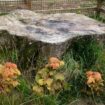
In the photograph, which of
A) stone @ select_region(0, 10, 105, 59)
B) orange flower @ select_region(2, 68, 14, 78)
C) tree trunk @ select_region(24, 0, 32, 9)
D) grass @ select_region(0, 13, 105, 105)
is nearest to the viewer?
orange flower @ select_region(2, 68, 14, 78)

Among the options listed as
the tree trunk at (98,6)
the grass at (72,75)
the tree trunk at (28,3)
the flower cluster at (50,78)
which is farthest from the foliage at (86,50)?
the tree trunk at (98,6)

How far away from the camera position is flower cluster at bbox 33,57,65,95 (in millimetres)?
4375

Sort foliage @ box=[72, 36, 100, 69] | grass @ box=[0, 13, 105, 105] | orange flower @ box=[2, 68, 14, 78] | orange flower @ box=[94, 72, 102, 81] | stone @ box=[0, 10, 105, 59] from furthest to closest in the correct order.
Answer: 1. foliage @ box=[72, 36, 100, 69]
2. stone @ box=[0, 10, 105, 59]
3. orange flower @ box=[94, 72, 102, 81]
4. grass @ box=[0, 13, 105, 105]
5. orange flower @ box=[2, 68, 14, 78]

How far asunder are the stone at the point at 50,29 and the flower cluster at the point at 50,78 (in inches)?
11.9

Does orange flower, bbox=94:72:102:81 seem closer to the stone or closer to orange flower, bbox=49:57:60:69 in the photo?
orange flower, bbox=49:57:60:69

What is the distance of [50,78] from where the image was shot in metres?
4.44

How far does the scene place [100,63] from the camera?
4.97 metres

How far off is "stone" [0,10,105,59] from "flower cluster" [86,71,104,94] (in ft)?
1.68

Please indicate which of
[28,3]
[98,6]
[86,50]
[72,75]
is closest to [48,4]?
[28,3]

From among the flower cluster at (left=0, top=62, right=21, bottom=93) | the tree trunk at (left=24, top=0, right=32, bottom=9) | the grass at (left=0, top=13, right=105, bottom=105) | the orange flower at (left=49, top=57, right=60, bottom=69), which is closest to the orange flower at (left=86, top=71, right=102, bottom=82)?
the grass at (left=0, top=13, right=105, bottom=105)

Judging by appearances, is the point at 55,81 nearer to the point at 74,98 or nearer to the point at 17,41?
the point at 74,98

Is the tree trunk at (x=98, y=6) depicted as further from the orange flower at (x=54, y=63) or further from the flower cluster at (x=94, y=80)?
the orange flower at (x=54, y=63)

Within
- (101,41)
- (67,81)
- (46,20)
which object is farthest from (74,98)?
(46,20)

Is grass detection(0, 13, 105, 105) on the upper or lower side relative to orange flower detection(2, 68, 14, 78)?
lower
